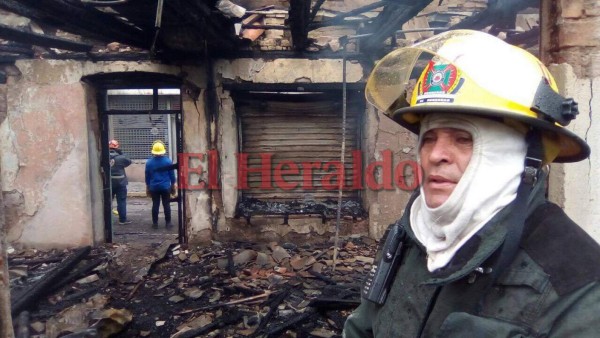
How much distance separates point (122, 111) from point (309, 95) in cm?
320

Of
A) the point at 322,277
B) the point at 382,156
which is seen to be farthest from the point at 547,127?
the point at 382,156

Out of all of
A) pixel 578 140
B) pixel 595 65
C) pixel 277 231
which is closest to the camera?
pixel 578 140

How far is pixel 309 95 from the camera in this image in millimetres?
6949

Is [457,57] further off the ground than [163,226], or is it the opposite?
[457,57]

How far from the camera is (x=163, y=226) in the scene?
9242 mm

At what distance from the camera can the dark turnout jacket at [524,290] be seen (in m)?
1.14

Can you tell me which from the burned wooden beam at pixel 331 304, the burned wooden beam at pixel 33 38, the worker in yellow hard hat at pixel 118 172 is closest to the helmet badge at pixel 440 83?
the burned wooden beam at pixel 331 304

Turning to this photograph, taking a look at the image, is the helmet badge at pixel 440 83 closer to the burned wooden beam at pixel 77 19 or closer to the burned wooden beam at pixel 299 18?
the burned wooden beam at pixel 299 18

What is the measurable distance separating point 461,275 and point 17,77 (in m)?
7.47

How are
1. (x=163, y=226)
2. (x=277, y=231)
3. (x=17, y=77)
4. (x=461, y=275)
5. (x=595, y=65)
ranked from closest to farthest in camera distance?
(x=461, y=275), (x=595, y=65), (x=17, y=77), (x=277, y=231), (x=163, y=226)

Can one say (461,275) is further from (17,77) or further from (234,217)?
(17,77)

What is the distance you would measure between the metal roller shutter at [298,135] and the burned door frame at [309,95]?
0.02 metres

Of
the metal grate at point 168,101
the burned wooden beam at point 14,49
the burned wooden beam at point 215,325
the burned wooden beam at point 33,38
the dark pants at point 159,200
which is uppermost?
the metal grate at point 168,101

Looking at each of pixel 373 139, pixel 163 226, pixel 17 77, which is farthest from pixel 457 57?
pixel 163 226
